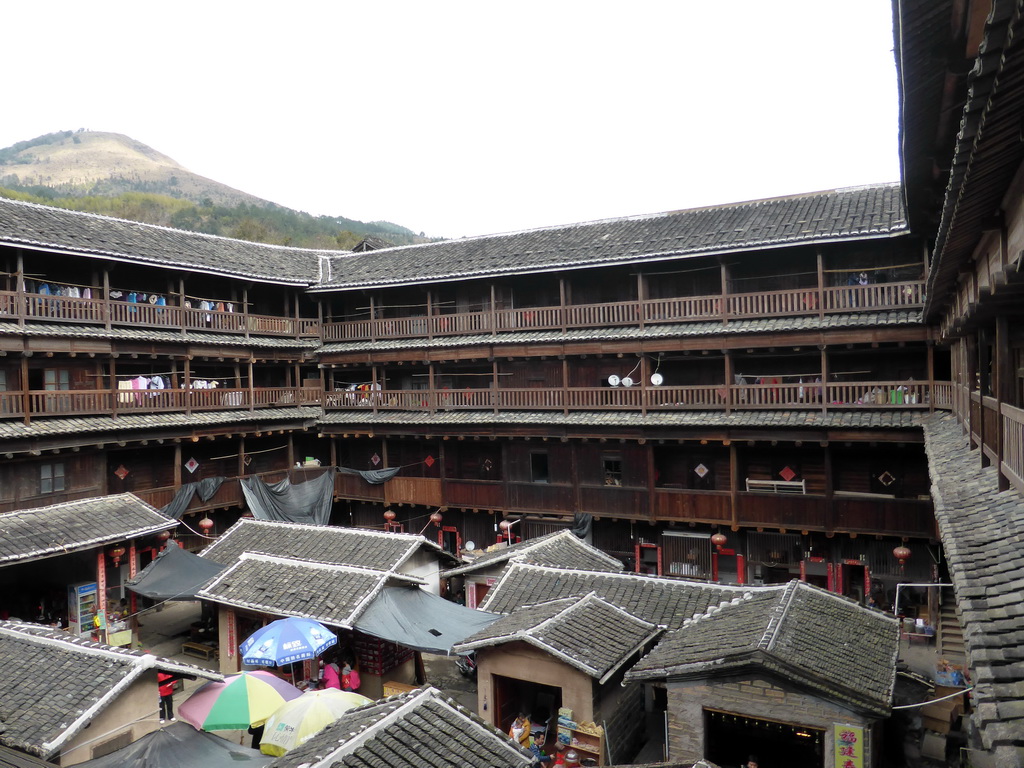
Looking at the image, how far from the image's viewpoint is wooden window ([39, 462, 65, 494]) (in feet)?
73.0

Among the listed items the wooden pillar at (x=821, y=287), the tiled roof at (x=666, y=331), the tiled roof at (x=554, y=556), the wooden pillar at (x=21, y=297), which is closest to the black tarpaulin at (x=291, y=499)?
the tiled roof at (x=666, y=331)

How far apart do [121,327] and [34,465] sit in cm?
491

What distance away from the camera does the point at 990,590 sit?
17.8 ft

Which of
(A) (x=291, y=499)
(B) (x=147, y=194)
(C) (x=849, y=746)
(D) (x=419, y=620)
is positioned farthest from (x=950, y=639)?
(B) (x=147, y=194)

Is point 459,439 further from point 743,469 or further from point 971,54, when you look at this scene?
point 971,54

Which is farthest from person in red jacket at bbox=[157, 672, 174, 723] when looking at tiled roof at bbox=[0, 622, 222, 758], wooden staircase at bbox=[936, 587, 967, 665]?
wooden staircase at bbox=[936, 587, 967, 665]

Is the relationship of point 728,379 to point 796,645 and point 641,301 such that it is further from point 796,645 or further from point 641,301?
point 796,645

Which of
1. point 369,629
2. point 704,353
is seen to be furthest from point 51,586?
point 704,353

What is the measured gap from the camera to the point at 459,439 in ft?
91.3

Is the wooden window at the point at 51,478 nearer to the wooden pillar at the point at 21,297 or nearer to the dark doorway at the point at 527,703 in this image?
the wooden pillar at the point at 21,297

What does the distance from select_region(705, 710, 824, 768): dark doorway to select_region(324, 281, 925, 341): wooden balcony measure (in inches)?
519

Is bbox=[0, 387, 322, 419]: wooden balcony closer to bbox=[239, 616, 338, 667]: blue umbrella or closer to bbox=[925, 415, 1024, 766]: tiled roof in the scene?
bbox=[239, 616, 338, 667]: blue umbrella

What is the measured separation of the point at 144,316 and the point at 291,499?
823 cm

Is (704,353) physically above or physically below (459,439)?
above
